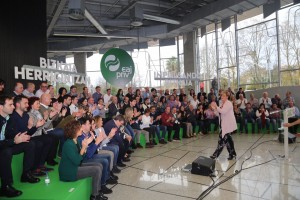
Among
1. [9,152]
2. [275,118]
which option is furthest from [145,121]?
[275,118]

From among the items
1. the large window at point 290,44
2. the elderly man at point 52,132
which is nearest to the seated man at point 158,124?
the elderly man at point 52,132

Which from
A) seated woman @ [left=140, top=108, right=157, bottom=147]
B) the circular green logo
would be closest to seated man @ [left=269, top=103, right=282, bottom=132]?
seated woman @ [left=140, top=108, right=157, bottom=147]

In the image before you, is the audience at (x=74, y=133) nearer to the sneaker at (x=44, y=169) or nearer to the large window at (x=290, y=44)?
Answer: the sneaker at (x=44, y=169)

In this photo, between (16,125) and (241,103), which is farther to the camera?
(241,103)

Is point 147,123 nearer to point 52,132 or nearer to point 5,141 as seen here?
point 52,132

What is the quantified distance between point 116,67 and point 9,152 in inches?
304

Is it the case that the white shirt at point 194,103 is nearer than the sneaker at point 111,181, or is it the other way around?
the sneaker at point 111,181

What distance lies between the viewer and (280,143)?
714 centimetres

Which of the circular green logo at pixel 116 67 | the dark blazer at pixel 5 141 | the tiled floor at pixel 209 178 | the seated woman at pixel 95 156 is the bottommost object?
the tiled floor at pixel 209 178

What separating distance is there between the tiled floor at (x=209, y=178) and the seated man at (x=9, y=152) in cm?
118

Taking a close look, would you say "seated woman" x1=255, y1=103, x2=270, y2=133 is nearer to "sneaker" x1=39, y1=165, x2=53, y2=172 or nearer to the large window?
the large window

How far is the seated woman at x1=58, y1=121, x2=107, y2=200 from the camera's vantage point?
119 inches

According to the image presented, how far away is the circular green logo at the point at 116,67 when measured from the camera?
32.8 feet

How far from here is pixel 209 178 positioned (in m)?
4.27
